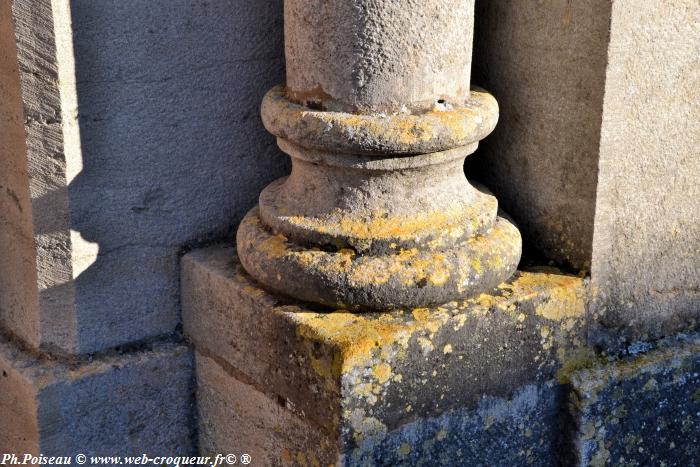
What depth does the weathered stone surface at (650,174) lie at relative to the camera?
2.48 metres

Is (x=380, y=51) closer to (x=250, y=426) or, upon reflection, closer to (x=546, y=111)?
(x=546, y=111)

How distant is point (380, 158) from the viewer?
94.3 inches

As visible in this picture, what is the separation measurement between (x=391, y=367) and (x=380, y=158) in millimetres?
523

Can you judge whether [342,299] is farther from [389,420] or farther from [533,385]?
[533,385]

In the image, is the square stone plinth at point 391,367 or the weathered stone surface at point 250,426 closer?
the square stone plinth at point 391,367

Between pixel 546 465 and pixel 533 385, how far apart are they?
0.92ft

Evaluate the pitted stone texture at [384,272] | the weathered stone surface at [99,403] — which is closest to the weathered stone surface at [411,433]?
the weathered stone surface at [99,403]

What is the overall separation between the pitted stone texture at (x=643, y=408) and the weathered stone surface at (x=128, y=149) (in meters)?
1.17

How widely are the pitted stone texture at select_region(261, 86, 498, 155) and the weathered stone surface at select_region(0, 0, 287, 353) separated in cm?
37

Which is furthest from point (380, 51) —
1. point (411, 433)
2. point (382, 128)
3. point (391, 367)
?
point (411, 433)

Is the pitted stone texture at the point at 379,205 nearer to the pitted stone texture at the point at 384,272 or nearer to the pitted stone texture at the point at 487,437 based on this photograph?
the pitted stone texture at the point at 384,272

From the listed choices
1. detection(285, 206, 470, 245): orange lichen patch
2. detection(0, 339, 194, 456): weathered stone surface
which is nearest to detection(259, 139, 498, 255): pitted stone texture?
detection(285, 206, 470, 245): orange lichen patch

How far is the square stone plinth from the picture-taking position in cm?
229

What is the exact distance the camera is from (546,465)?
271cm
